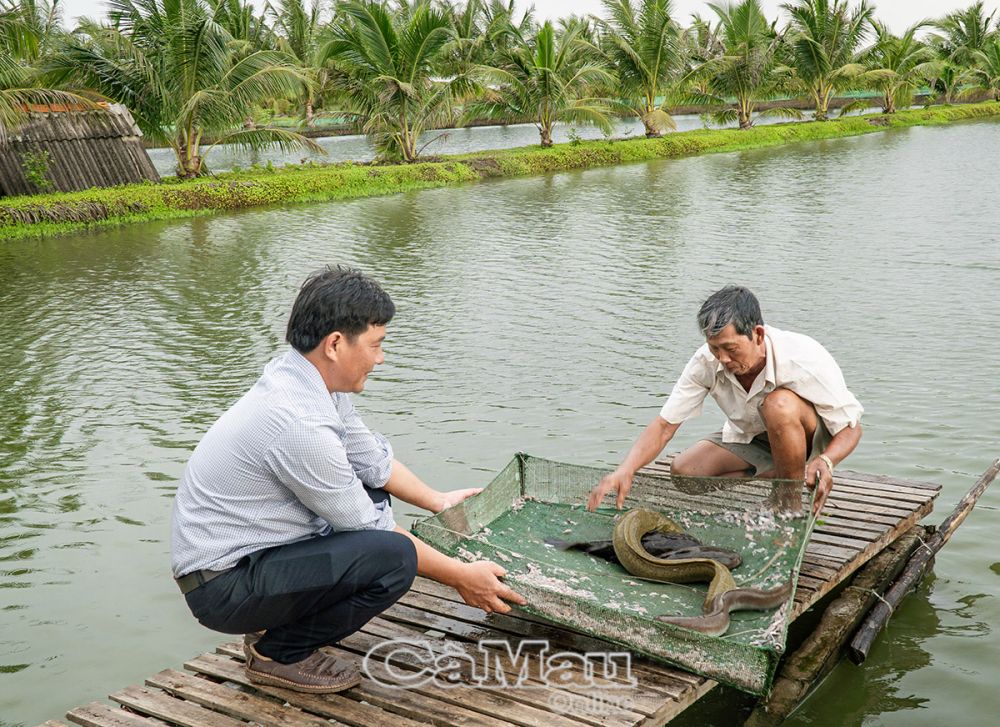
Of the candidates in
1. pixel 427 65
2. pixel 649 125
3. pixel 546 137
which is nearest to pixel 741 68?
pixel 649 125

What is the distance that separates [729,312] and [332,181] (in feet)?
56.3

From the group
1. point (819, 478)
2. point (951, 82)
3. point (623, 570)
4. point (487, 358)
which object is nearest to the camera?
point (819, 478)

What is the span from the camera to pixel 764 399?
Answer: 3973 millimetres

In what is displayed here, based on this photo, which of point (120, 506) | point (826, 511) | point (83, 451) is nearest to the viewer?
point (826, 511)

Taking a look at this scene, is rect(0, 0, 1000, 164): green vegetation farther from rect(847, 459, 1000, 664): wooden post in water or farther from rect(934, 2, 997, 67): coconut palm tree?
rect(847, 459, 1000, 664): wooden post in water

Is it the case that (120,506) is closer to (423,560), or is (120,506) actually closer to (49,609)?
(49,609)

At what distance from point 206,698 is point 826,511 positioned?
8.57 ft

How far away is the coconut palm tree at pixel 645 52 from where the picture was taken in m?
26.5

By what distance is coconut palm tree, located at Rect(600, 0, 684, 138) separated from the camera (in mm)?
26469

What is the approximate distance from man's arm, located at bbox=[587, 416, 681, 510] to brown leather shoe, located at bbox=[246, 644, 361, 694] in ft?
4.27

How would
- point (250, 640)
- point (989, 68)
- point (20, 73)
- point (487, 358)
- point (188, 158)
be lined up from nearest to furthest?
point (250, 640)
point (487, 358)
point (20, 73)
point (188, 158)
point (989, 68)

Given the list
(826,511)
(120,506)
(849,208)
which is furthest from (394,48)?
(826,511)

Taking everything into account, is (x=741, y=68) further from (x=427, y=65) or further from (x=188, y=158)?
(x=188, y=158)

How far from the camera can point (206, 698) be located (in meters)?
3.09
